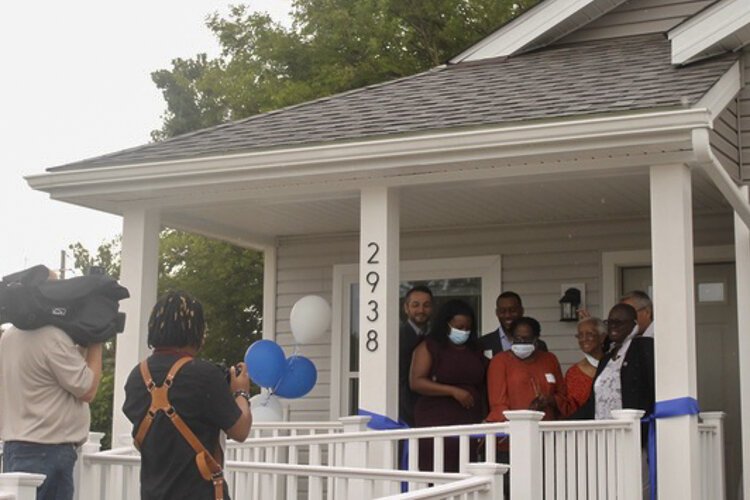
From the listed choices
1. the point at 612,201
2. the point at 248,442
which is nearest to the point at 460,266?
the point at 612,201

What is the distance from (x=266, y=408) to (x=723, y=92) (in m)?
4.48

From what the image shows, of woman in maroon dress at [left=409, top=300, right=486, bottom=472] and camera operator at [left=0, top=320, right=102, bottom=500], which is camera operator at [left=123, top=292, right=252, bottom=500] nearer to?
camera operator at [left=0, top=320, right=102, bottom=500]

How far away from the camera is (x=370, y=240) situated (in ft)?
Answer: 26.1

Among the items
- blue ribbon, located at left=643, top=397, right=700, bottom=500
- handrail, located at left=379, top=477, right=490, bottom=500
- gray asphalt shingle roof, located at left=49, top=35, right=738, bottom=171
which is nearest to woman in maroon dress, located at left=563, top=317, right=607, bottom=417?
blue ribbon, located at left=643, top=397, right=700, bottom=500

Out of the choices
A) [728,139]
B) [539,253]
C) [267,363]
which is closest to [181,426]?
[728,139]

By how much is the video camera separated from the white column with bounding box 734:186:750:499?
4.36 metres

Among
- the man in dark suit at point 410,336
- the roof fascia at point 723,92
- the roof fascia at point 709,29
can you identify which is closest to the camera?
the roof fascia at point 723,92

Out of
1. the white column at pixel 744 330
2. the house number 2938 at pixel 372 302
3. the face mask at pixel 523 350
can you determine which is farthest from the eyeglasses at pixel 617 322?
the house number 2938 at pixel 372 302

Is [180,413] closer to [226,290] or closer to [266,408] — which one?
[266,408]

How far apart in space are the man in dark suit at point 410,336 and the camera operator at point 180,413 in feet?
12.9

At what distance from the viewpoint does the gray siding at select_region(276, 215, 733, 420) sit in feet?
31.9

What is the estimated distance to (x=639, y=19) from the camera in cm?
1003

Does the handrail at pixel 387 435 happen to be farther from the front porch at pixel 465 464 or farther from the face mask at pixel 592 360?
the face mask at pixel 592 360

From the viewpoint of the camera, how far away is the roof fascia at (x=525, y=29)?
10039mm
